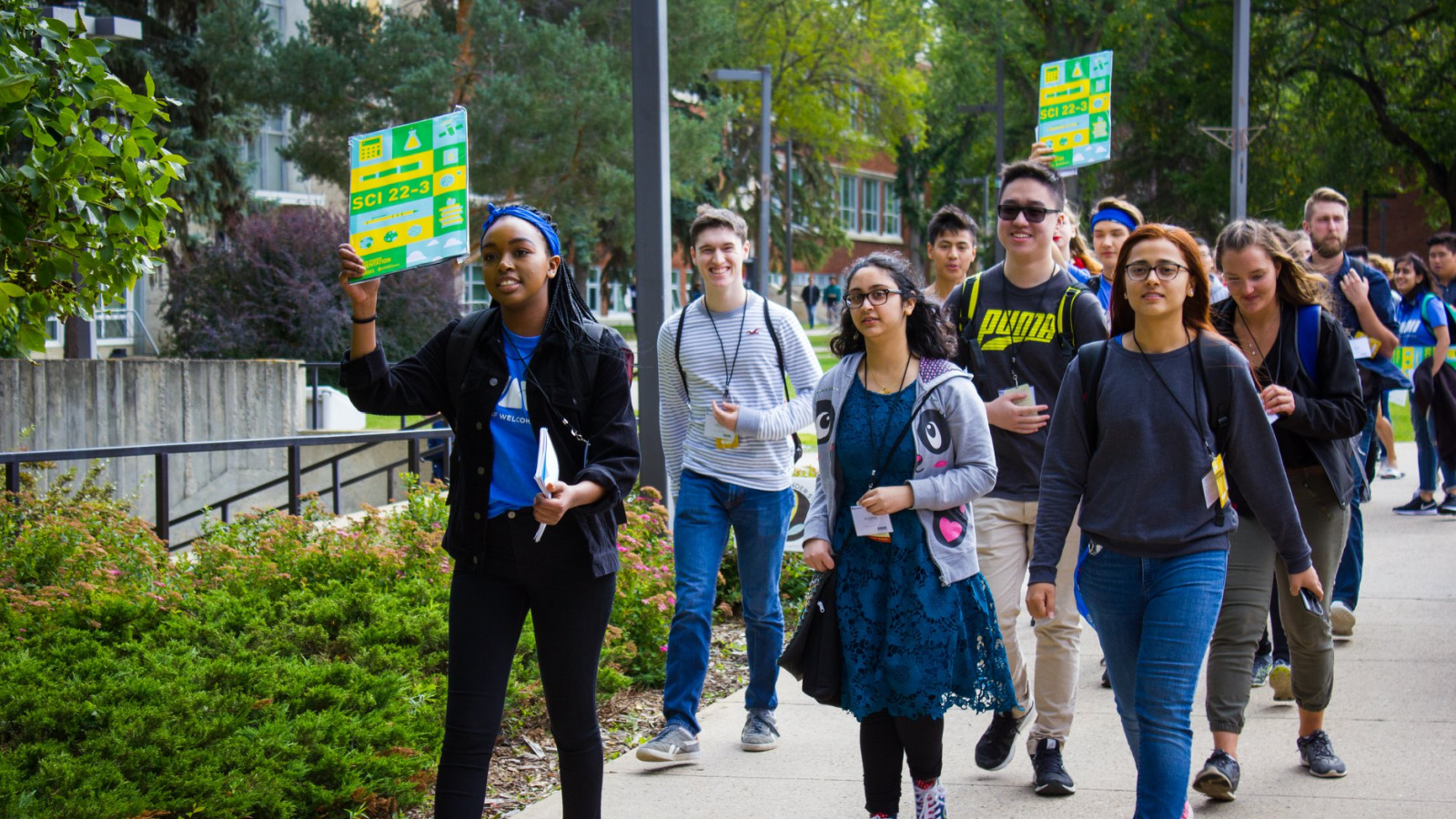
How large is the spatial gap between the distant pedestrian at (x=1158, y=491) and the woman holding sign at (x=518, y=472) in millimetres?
1272

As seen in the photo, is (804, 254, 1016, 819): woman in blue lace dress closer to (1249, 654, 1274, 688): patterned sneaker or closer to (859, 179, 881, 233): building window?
(1249, 654, 1274, 688): patterned sneaker

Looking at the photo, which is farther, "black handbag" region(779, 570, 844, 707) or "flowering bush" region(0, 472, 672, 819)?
"flowering bush" region(0, 472, 672, 819)

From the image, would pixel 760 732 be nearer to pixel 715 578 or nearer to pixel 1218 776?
pixel 715 578

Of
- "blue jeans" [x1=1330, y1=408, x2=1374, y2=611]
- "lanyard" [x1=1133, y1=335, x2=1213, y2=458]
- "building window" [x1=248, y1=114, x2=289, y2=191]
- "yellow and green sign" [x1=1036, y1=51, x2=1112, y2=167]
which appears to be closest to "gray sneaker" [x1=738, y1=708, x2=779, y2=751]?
"lanyard" [x1=1133, y1=335, x2=1213, y2=458]

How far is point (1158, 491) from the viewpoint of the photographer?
4.00 meters

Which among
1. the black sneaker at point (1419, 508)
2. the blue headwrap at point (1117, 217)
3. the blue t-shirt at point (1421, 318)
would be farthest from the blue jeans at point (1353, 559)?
the black sneaker at point (1419, 508)

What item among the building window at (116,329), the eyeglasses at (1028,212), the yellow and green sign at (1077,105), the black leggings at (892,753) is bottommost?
the black leggings at (892,753)

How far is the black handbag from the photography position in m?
4.21

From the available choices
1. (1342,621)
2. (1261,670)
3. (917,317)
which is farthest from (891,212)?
(917,317)

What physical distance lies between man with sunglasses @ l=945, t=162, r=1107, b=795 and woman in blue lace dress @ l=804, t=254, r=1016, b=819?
79 centimetres

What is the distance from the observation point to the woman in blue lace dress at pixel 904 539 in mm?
4121

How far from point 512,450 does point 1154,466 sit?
5.75 feet

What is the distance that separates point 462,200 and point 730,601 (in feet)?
14.4

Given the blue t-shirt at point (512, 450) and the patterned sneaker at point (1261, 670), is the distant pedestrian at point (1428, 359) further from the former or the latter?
the blue t-shirt at point (512, 450)
